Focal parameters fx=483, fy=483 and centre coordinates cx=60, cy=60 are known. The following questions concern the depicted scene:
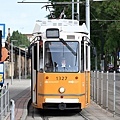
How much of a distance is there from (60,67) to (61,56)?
1.37 ft

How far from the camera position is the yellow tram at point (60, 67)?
17.4 metres

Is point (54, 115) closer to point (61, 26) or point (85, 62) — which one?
point (85, 62)

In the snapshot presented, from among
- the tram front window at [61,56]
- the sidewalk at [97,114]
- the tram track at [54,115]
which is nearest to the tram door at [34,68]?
the tram front window at [61,56]

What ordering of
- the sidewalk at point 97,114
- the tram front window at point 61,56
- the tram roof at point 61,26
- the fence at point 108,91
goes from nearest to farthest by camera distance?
the sidewalk at point 97,114 < the tram front window at point 61,56 < the tram roof at point 61,26 < the fence at point 108,91

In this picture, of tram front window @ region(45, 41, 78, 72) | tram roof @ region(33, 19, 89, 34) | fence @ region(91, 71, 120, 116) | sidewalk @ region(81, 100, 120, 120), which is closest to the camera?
sidewalk @ region(81, 100, 120, 120)

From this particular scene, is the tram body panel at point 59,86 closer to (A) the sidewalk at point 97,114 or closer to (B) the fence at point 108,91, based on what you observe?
(A) the sidewalk at point 97,114

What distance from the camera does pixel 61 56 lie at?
17.6 metres

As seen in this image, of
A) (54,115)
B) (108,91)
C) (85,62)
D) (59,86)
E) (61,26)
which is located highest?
(61,26)

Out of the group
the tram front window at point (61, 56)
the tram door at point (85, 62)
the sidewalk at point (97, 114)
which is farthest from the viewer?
the tram door at point (85, 62)

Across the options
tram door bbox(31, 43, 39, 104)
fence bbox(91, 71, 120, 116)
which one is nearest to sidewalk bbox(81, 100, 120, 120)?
fence bbox(91, 71, 120, 116)

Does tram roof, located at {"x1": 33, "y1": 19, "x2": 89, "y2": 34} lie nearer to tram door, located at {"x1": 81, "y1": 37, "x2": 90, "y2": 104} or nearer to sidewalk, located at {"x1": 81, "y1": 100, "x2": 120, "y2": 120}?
tram door, located at {"x1": 81, "y1": 37, "x2": 90, "y2": 104}

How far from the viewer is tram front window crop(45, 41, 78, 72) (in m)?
17.5

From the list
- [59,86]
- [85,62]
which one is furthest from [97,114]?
[59,86]

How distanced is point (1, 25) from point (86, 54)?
13.6ft
